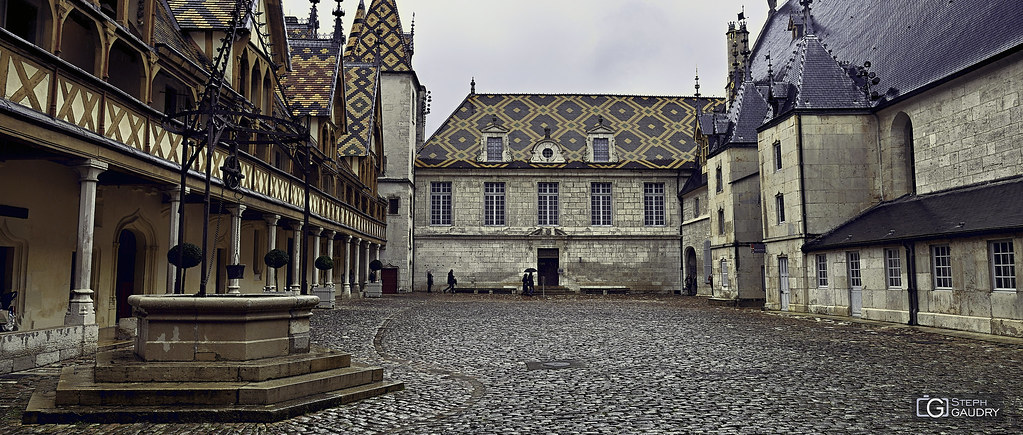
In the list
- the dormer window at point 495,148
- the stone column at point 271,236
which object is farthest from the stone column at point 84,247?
the dormer window at point 495,148

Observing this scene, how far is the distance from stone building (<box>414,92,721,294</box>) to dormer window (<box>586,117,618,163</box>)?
2.4 inches

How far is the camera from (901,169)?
20078 mm

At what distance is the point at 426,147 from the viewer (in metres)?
41.9

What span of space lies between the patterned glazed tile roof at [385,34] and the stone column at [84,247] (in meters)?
31.0

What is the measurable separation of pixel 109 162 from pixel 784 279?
1947 cm

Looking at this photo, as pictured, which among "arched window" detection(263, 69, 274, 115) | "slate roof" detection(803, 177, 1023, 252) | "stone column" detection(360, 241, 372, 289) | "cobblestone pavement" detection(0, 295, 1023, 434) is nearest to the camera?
"cobblestone pavement" detection(0, 295, 1023, 434)

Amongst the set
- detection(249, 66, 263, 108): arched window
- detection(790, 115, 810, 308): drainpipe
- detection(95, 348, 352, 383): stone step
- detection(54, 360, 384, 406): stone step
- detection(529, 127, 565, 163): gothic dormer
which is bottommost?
detection(54, 360, 384, 406): stone step

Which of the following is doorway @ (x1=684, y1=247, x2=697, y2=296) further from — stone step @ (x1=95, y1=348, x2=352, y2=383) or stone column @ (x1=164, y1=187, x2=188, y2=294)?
stone step @ (x1=95, y1=348, x2=352, y2=383)

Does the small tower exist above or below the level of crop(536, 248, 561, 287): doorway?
above

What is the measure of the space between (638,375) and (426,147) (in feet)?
114

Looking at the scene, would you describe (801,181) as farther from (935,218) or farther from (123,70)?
(123,70)

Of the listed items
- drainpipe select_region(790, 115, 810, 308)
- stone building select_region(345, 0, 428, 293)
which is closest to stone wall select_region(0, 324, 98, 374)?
drainpipe select_region(790, 115, 810, 308)

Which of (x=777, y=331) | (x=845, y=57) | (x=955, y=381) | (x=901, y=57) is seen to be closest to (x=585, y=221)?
(x=845, y=57)

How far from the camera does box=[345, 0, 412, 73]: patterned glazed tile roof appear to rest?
39375mm
